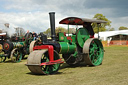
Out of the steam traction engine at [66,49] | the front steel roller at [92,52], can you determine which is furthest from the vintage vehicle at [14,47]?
the front steel roller at [92,52]

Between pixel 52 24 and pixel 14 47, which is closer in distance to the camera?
pixel 52 24

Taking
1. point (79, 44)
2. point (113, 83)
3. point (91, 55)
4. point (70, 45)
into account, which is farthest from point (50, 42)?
point (113, 83)

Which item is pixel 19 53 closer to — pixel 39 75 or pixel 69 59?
pixel 69 59

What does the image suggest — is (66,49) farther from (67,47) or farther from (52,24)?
(52,24)

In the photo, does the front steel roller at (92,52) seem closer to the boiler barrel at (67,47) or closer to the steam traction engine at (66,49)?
the steam traction engine at (66,49)

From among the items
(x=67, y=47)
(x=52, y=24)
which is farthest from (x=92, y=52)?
(x=52, y=24)

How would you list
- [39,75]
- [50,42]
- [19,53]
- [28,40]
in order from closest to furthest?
1. [39,75]
2. [50,42]
3. [19,53]
4. [28,40]

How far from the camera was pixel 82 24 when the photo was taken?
28.9ft

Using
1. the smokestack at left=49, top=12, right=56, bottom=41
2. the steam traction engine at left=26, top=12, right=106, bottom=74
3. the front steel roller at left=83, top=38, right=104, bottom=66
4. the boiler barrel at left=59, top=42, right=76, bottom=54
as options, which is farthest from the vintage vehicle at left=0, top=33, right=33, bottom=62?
the front steel roller at left=83, top=38, right=104, bottom=66

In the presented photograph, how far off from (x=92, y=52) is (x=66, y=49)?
1.42 meters

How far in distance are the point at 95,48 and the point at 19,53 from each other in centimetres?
488

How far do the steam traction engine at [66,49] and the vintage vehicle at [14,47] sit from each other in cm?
365

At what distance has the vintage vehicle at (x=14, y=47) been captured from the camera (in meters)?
10.8

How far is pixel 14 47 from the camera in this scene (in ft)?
36.7
